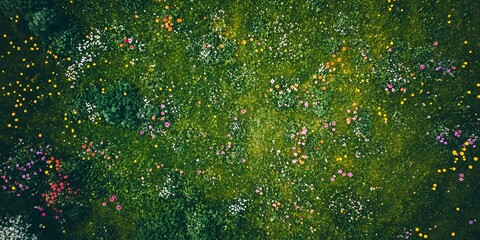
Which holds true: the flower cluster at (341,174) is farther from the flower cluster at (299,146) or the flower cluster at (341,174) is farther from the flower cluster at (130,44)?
the flower cluster at (130,44)

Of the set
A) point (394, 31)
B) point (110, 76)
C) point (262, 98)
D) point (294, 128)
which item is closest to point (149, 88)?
point (110, 76)

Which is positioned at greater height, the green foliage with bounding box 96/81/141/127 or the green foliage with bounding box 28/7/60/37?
the green foliage with bounding box 28/7/60/37

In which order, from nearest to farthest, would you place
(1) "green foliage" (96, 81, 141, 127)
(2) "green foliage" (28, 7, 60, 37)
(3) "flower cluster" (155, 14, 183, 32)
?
(2) "green foliage" (28, 7, 60, 37)
(1) "green foliage" (96, 81, 141, 127)
(3) "flower cluster" (155, 14, 183, 32)

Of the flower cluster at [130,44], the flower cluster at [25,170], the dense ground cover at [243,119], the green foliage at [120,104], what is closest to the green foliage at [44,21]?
Result: the dense ground cover at [243,119]

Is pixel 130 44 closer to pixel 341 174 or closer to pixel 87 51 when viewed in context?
pixel 87 51

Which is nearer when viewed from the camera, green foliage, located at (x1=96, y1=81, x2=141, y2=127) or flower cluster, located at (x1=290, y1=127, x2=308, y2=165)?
green foliage, located at (x1=96, y1=81, x2=141, y2=127)

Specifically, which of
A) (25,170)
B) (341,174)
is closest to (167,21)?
(25,170)

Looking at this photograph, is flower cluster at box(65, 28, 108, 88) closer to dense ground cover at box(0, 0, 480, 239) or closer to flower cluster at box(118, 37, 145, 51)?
dense ground cover at box(0, 0, 480, 239)

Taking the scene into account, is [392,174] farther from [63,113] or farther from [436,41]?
[63,113]

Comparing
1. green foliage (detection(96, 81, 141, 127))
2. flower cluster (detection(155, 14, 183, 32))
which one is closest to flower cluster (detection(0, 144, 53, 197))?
green foliage (detection(96, 81, 141, 127))
